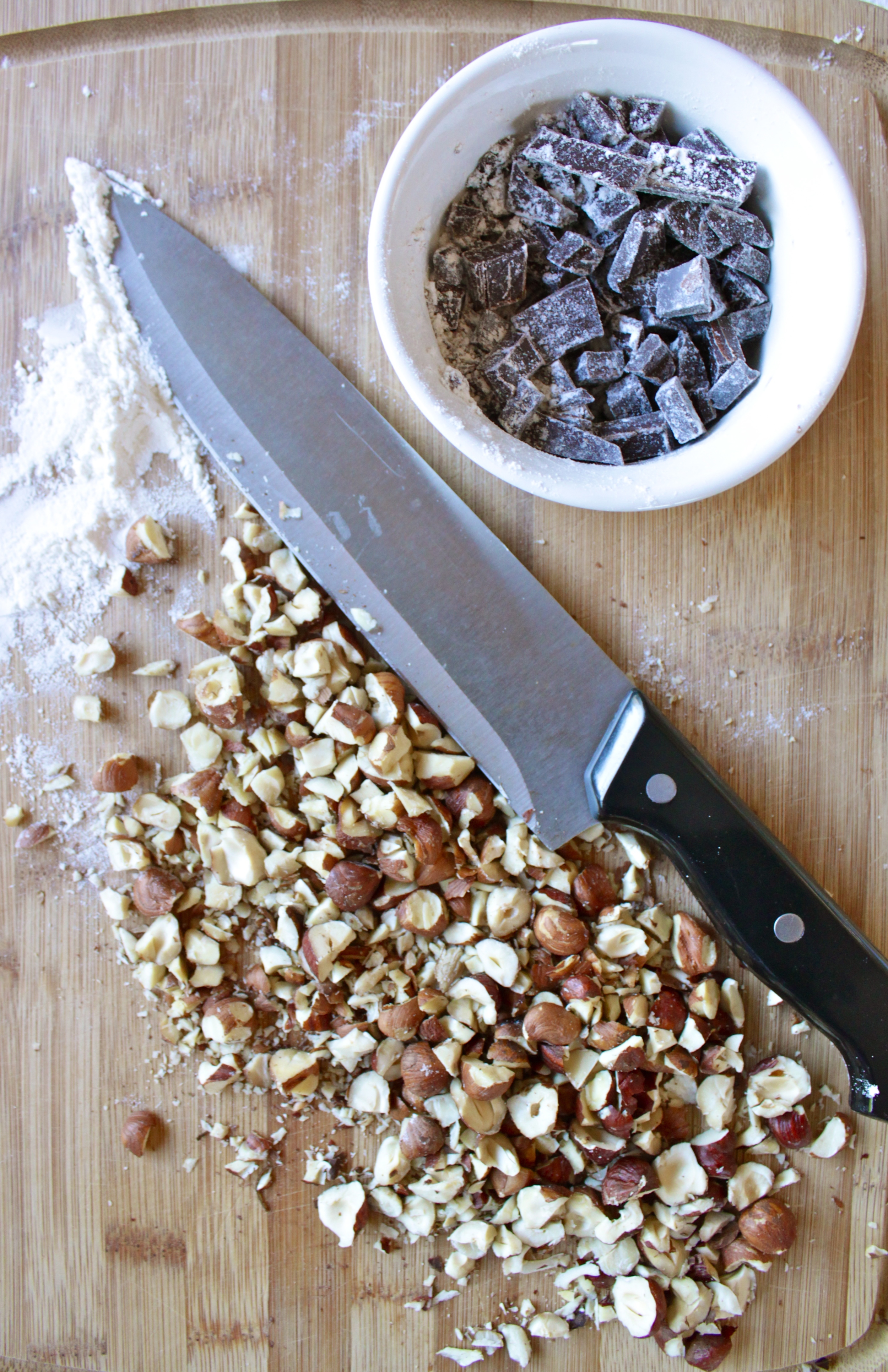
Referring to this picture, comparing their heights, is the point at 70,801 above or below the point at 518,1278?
above

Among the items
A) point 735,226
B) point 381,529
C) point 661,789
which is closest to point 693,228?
point 735,226

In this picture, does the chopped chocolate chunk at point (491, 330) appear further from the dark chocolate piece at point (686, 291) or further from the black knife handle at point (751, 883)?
the black knife handle at point (751, 883)

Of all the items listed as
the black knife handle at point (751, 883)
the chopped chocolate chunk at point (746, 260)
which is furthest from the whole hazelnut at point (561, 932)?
the chopped chocolate chunk at point (746, 260)

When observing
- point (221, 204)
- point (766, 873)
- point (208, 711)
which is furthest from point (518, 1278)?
point (221, 204)

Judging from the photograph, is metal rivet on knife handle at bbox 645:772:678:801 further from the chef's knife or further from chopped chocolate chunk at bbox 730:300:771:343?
chopped chocolate chunk at bbox 730:300:771:343

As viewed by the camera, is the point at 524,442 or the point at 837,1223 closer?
the point at 524,442

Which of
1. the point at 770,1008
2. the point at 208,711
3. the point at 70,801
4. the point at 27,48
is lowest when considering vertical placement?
the point at 770,1008

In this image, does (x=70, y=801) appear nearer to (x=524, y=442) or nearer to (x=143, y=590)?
(x=143, y=590)

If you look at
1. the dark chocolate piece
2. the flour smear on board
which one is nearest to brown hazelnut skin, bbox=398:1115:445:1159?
the flour smear on board
